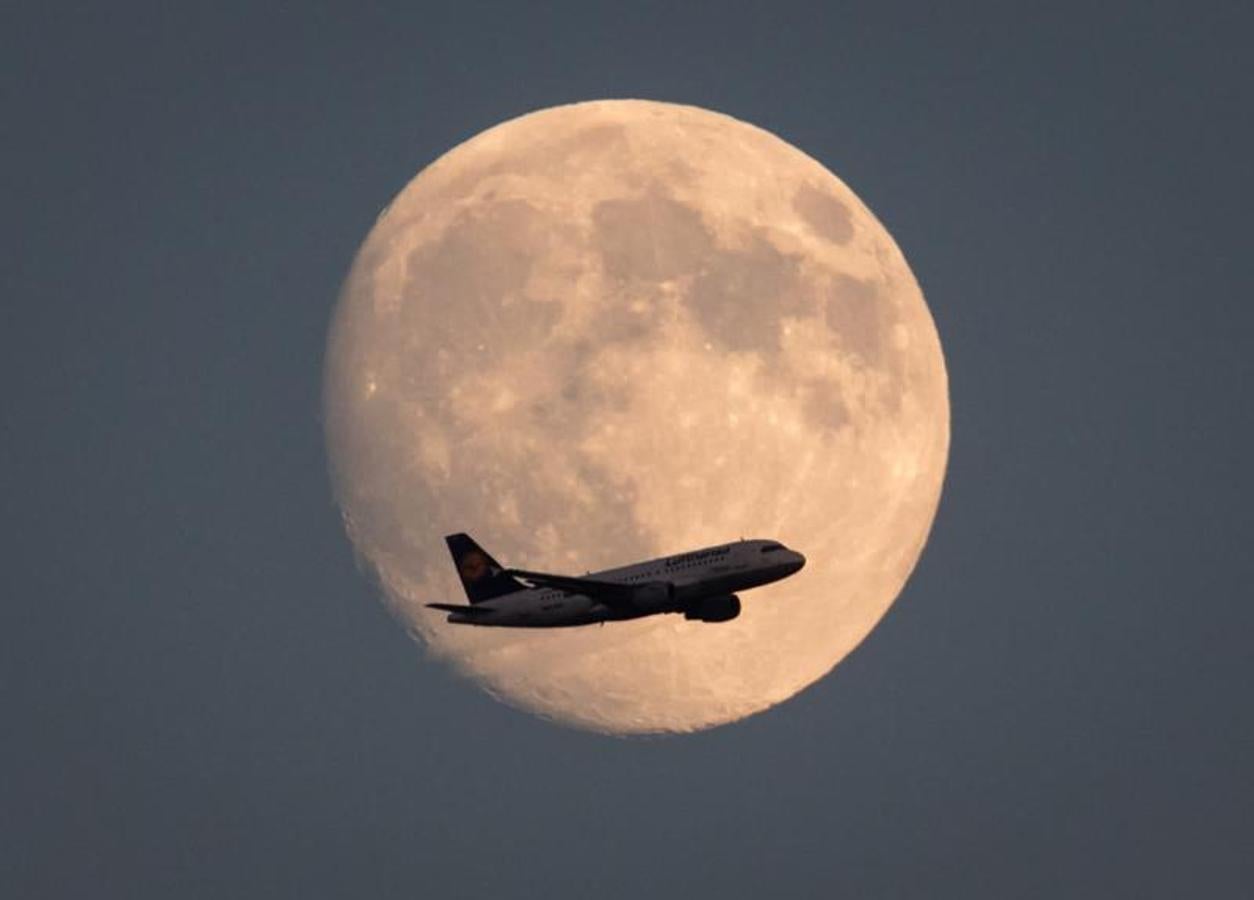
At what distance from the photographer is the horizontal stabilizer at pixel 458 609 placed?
575ft

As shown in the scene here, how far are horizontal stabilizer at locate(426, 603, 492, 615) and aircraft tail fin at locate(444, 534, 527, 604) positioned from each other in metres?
2.52

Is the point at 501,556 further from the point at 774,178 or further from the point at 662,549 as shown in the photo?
the point at 774,178

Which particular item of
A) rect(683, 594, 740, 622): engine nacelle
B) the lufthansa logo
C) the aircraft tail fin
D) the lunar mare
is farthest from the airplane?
the lufthansa logo

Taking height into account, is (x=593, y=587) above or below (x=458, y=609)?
below

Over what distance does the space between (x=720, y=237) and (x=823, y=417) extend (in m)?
13.0

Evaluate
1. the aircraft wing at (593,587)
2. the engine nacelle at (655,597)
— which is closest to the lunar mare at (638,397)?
the aircraft wing at (593,587)

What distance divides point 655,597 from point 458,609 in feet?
44.6

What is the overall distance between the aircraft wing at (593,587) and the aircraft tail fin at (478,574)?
708 cm

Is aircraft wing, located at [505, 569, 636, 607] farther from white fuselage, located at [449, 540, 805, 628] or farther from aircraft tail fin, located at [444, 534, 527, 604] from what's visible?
aircraft tail fin, located at [444, 534, 527, 604]

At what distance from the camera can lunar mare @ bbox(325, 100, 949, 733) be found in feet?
548

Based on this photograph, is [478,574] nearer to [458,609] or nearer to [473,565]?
[473,565]

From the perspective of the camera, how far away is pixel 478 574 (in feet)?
611

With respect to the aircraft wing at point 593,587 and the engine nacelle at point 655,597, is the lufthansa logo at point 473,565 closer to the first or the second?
the aircraft wing at point 593,587

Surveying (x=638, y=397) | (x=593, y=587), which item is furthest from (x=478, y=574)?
(x=638, y=397)
